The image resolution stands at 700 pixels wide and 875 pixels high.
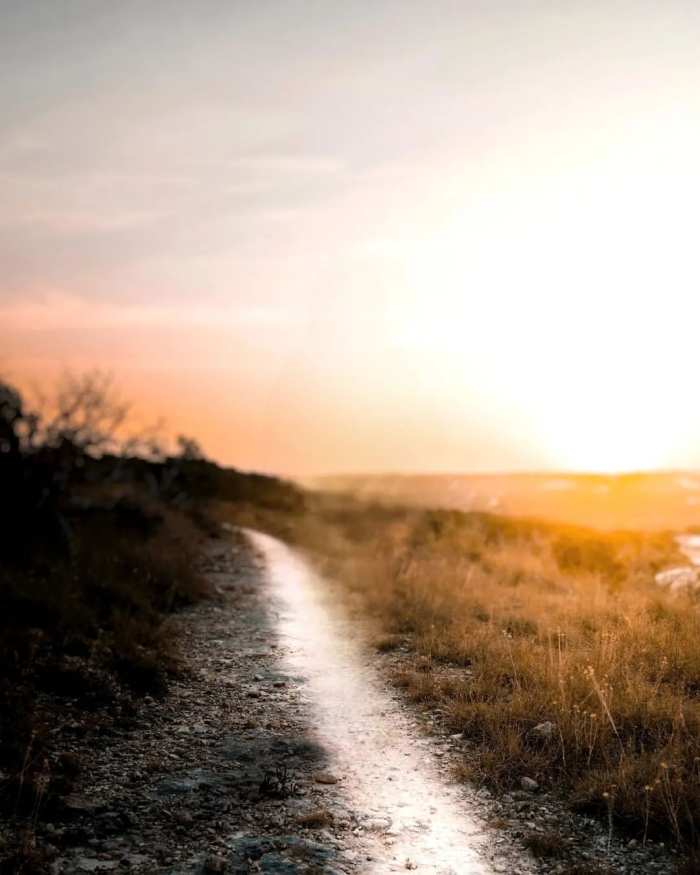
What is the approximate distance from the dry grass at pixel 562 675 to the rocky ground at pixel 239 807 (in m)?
0.31

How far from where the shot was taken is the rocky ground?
16.1ft

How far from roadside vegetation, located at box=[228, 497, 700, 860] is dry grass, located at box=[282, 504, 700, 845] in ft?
0.06

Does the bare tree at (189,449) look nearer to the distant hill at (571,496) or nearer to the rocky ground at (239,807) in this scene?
the distant hill at (571,496)

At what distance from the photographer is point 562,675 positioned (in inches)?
294

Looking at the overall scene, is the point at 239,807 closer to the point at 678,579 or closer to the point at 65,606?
the point at 65,606

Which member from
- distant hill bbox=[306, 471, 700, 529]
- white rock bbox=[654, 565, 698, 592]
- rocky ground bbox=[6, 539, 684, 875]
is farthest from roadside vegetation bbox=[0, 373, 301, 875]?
distant hill bbox=[306, 471, 700, 529]

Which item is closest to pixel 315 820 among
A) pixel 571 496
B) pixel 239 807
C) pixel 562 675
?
pixel 239 807

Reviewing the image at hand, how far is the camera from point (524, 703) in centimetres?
721

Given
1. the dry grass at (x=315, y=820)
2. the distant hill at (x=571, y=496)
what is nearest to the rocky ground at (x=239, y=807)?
the dry grass at (x=315, y=820)

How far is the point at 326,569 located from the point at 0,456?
8.69 m

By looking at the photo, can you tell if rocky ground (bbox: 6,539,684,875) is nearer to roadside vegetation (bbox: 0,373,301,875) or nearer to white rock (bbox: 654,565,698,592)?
roadside vegetation (bbox: 0,373,301,875)

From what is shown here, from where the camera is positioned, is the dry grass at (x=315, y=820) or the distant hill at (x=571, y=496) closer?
the dry grass at (x=315, y=820)

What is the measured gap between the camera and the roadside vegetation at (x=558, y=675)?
5.68 meters

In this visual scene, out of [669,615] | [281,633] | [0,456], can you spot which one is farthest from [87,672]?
[0,456]
